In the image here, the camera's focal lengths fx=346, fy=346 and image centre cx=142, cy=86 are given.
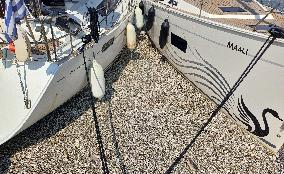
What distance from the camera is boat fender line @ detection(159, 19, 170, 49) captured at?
12641mm

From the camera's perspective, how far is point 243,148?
1044cm

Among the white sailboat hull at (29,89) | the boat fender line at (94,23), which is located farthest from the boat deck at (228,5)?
the white sailboat hull at (29,89)

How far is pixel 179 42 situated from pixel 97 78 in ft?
11.8

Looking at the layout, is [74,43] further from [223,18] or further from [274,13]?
[274,13]

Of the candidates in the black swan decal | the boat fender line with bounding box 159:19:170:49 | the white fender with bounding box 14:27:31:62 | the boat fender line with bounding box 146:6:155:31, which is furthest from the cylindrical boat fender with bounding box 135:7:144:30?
the white fender with bounding box 14:27:31:62

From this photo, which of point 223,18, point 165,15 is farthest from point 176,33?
point 223,18

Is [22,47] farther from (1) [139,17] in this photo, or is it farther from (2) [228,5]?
(2) [228,5]

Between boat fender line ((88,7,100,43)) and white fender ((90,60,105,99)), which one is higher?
boat fender line ((88,7,100,43))

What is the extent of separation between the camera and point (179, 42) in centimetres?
1262

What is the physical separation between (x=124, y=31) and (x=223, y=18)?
369 centimetres

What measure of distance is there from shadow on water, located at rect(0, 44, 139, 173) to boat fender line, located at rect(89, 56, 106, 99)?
89 cm

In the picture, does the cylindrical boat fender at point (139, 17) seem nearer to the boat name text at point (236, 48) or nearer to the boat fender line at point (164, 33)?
the boat fender line at point (164, 33)

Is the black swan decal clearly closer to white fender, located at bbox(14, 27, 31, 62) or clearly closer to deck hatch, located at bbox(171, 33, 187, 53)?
deck hatch, located at bbox(171, 33, 187, 53)

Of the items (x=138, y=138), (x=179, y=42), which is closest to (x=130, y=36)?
(x=179, y=42)
